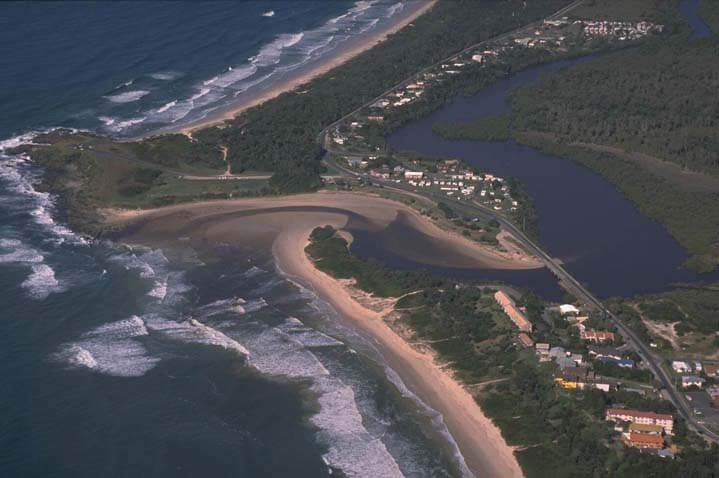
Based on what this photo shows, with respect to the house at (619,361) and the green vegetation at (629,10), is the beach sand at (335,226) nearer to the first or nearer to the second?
the house at (619,361)

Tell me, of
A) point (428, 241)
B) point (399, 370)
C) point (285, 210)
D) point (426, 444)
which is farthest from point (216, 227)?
point (426, 444)

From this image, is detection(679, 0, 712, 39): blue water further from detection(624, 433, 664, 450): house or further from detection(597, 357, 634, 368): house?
detection(624, 433, 664, 450): house

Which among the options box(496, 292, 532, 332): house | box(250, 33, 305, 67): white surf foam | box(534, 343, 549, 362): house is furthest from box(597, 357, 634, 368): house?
box(250, 33, 305, 67): white surf foam

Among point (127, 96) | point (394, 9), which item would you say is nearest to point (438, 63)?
point (394, 9)

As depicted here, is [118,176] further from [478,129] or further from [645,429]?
[645,429]

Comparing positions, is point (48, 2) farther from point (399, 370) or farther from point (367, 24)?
point (399, 370)

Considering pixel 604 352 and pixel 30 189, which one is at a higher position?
pixel 30 189
